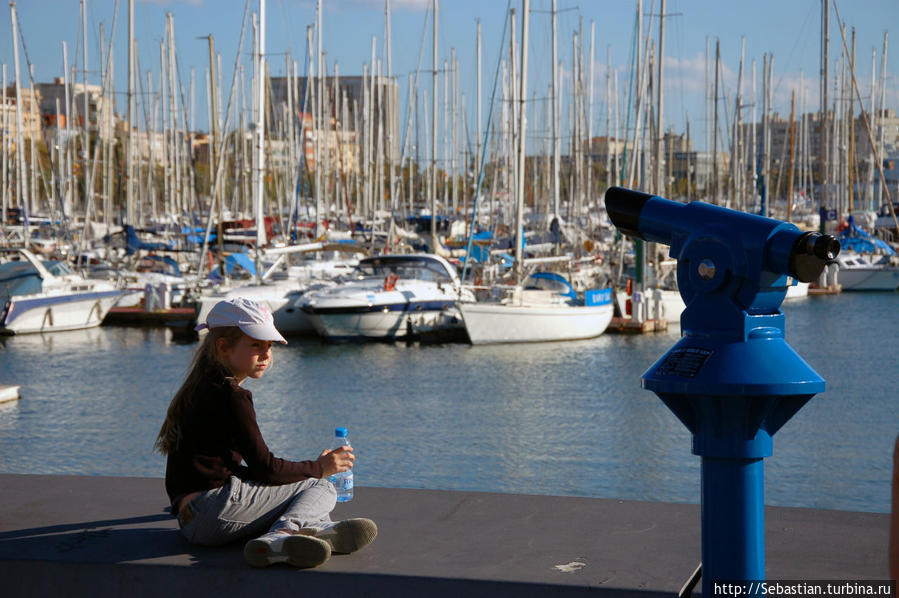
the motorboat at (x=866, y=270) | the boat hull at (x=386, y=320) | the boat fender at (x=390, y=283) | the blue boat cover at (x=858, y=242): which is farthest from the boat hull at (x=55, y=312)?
the blue boat cover at (x=858, y=242)

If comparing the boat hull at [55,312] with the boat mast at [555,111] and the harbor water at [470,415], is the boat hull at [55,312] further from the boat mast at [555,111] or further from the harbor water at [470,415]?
the boat mast at [555,111]

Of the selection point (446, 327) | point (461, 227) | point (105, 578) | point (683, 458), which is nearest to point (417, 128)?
point (461, 227)

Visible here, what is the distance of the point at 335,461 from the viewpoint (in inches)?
189

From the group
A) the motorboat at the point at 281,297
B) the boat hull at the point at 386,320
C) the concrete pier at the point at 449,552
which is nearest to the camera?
the concrete pier at the point at 449,552

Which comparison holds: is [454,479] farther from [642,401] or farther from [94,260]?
[94,260]

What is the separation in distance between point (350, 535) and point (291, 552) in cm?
25

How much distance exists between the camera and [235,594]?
13.9 feet

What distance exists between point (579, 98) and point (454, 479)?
36.4 metres

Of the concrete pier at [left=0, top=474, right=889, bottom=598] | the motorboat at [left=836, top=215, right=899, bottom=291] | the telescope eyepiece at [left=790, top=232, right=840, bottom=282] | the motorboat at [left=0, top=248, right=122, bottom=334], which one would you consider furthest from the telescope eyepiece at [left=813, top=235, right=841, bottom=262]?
the motorboat at [left=836, top=215, right=899, bottom=291]

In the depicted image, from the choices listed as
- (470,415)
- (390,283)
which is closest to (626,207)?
(470,415)

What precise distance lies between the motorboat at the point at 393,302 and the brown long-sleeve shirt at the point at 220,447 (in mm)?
23949

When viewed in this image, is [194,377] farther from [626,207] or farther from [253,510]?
[626,207]

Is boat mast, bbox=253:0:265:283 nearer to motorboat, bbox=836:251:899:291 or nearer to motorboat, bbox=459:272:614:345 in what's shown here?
motorboat, bbox=459:272:614:345

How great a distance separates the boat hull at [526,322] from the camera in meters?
28.2
